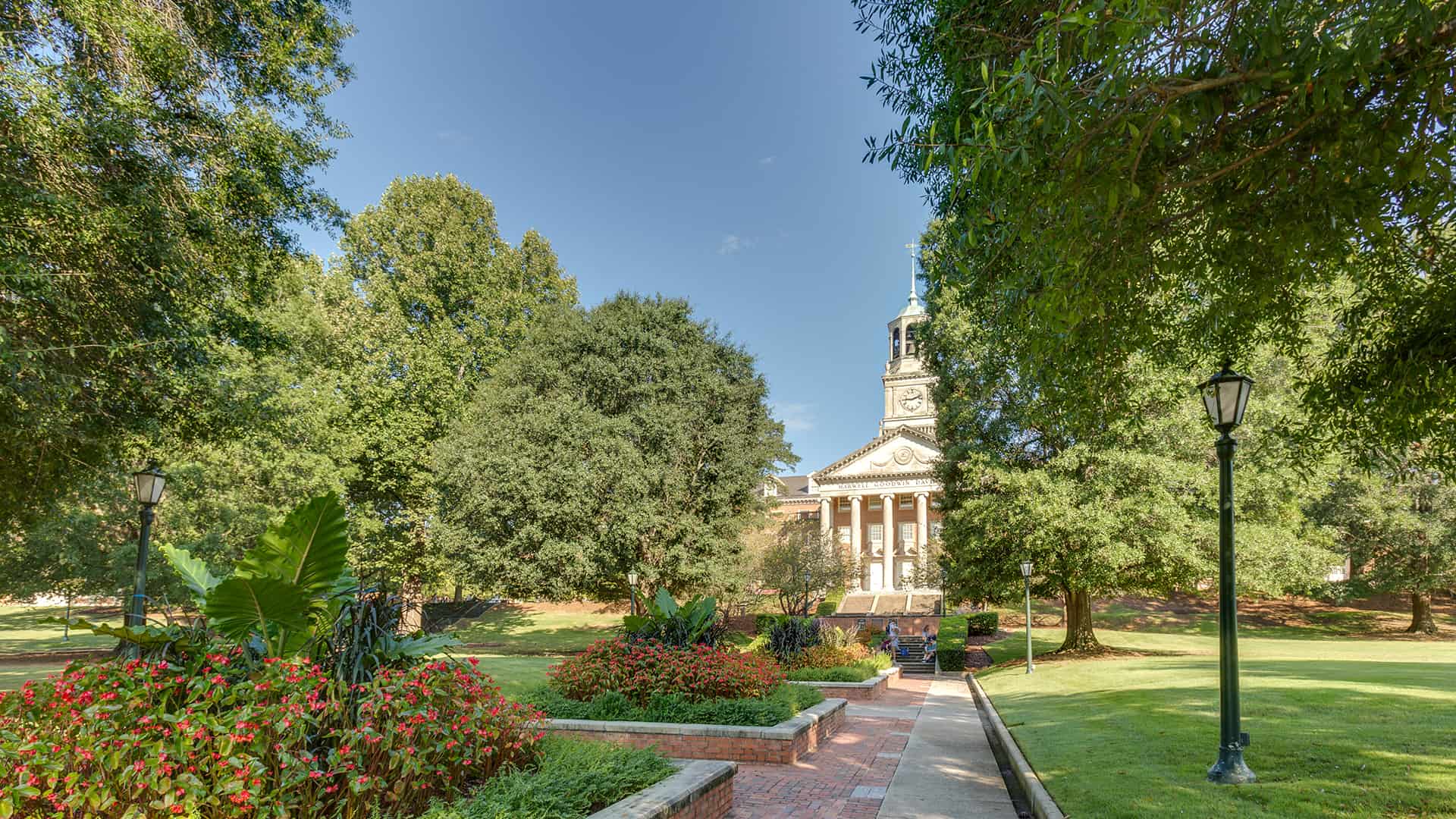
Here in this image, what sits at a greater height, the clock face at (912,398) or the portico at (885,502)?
the clock face at (912,398)

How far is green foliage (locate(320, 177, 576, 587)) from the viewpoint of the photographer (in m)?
29.2

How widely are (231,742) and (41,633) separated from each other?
1791 inches

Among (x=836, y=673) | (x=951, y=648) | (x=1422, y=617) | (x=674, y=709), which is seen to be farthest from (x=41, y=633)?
(x=1422, y=617)

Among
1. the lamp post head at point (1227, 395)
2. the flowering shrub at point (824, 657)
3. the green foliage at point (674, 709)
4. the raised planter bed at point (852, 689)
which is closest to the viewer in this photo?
the lamp post head at point (1227, 395)

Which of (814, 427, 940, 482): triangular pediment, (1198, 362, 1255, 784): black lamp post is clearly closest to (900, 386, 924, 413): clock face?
(814, 427, 940, 482): triangular pediment

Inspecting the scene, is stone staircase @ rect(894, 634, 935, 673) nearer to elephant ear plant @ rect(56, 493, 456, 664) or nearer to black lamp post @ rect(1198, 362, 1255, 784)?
black lamp post @ rect(1198, 362, 1255, 784)

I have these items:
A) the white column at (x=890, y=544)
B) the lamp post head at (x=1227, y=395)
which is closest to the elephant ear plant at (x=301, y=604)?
the lamp post head at (x=1227, y=395)

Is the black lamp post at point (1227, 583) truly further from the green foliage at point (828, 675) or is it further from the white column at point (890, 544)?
the white column at point (890, 544)

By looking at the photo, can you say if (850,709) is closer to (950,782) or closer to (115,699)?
(950,782)

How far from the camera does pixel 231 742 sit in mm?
3701

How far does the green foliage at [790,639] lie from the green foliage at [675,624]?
5581 millimetres

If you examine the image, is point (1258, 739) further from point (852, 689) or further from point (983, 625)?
A: point (983, 625)

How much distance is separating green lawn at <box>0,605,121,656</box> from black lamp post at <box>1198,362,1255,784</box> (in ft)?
87.4

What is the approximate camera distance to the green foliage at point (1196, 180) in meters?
3.66
